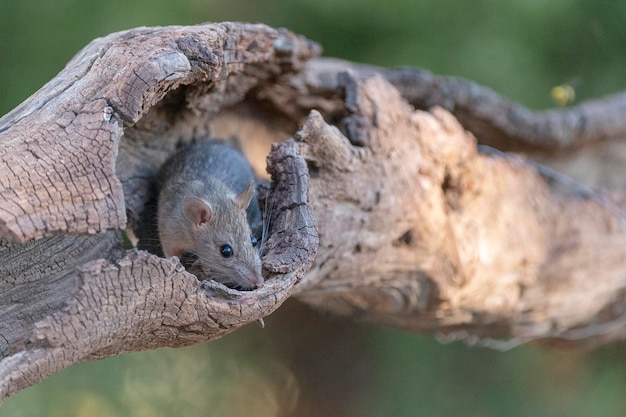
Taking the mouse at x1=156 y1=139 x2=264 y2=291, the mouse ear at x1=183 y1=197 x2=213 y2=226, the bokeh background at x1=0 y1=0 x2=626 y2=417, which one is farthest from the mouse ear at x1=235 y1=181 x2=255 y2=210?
the bokeh background at x1=0 y1=0 x2=626 y2=417

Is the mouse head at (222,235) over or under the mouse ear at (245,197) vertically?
under

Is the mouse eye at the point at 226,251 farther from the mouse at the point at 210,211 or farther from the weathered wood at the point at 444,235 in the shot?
the weathered wood at the point at 444,235

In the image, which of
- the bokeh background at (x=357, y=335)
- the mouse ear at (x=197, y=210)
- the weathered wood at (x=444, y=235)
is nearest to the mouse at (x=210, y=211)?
the mouse ear at (x=197, y=210)


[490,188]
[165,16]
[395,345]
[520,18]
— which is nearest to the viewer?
[490,188]

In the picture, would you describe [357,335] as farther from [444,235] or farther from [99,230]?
[99,230]

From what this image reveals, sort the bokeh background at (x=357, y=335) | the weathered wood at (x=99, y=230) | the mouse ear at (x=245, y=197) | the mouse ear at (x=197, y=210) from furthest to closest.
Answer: the bokeh background at (x=357, y=335) → the mouse ear at (x=197, y=210) → the mouse ear at (x=245, y=197) → the weathered wood at (x=99, y=230)

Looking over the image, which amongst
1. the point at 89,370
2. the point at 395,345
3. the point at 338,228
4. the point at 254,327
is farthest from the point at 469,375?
the point at 338,228

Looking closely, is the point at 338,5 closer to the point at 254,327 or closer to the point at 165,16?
the point at 165,16

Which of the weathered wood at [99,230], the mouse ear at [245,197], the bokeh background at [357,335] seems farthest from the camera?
the bokeh background at [357,335]
